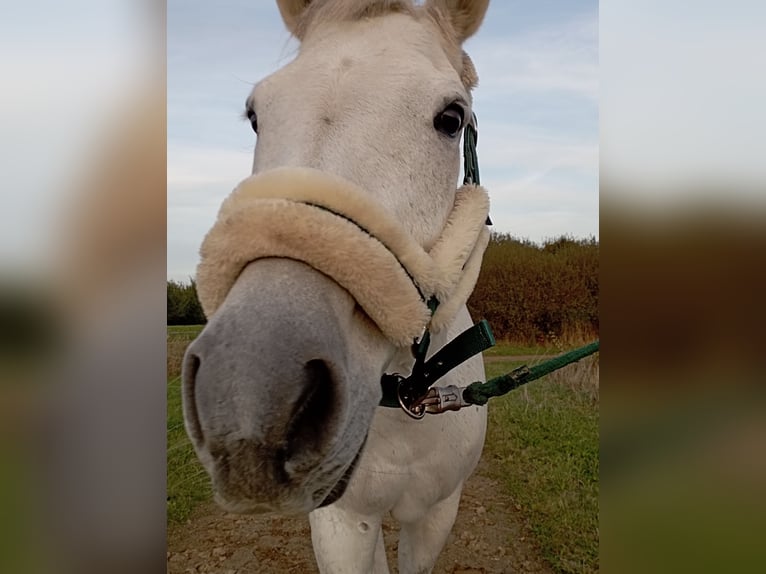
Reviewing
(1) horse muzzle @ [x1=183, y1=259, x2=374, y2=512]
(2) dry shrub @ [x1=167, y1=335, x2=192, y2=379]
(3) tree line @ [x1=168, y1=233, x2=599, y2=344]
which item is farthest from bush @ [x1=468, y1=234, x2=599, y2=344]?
(1) horse muzzle @ [x1=183, y1=259, x2=374, y2=512]

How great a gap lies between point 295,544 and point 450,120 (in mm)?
4232

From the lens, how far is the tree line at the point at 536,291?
707cm

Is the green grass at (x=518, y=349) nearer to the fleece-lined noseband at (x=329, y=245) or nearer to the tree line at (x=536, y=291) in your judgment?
the tree line at (x=536, y=291)

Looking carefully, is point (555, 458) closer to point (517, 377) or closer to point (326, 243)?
point (517, 377)

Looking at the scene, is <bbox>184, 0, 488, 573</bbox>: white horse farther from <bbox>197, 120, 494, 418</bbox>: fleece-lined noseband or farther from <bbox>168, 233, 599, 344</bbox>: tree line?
<bbox>168, 233, 599, 344</bbox>: tree line

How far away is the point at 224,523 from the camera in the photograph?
192 inches

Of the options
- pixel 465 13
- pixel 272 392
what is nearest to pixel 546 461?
pixel 465 13

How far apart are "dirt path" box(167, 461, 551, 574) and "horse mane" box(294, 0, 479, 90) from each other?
12.3ft

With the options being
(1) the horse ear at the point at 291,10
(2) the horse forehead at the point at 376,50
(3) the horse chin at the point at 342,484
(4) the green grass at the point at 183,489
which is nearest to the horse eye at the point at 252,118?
(2) the horse forehead at the point at 376,50

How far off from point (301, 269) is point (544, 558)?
403cm

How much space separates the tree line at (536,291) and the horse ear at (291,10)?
5491 mm

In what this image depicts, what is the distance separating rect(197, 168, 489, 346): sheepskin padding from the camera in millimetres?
1045
